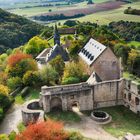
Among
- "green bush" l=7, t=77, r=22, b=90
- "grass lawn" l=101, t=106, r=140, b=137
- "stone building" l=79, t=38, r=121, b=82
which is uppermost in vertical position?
"stone building" l=79, t=38, r=121, b=82

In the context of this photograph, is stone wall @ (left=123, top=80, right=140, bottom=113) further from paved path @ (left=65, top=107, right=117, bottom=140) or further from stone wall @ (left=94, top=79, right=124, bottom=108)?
paved path @ (left=65, top=107, right=117, bottom=140)

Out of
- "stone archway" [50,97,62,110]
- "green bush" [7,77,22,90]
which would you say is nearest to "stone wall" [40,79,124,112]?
"stone archway" [50,97,62,110]

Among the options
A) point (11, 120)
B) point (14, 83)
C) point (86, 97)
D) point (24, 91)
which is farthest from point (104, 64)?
point (11, 120)

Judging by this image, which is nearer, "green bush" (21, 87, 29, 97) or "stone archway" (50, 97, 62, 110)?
"stone archway" (50, 97, 62, 110)

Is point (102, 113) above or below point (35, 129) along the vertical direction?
below

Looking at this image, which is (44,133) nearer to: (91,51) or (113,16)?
(91,51)

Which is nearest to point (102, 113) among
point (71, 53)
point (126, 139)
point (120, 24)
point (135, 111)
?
point (135, 111)

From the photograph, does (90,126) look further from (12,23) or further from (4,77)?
(12,23)
